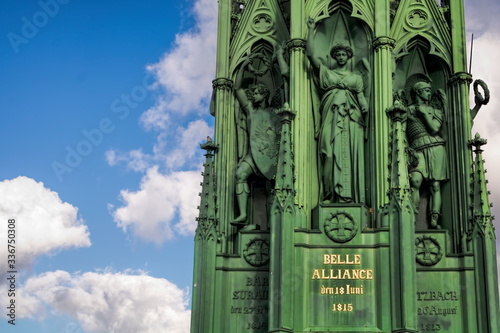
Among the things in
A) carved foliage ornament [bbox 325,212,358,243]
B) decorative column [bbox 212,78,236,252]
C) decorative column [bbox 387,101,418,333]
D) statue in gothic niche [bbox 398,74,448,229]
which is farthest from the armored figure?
decorative column [bbox 212,78,236,252]

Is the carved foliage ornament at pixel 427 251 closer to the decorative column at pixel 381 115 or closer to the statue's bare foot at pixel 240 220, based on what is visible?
the decorative column at pixel 381 115

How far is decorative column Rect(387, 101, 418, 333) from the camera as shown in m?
19.2

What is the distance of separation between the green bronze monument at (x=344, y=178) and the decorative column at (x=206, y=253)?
0.11 feet

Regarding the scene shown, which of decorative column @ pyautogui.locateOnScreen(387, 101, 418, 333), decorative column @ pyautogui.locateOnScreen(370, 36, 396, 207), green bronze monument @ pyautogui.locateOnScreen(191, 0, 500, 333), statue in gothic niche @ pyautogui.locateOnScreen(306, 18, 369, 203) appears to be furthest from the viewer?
statue in gothic niche @ pyautogui.locateOnScreen(306, 18, 369, 203)

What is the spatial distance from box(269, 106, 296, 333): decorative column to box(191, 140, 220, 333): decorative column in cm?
181

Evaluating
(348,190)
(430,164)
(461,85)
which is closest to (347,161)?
(348,190)

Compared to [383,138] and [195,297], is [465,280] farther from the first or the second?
[195,297]

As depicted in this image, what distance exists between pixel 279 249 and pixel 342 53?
5.41m

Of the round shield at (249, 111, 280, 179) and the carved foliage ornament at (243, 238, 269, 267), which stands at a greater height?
the round shield at (249, 111, 280, 179)

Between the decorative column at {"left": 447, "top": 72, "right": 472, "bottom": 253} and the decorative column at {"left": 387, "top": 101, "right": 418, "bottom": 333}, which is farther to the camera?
the decorative column at {"left": 447, "top": 72, "right": 472, "bottom": 253}

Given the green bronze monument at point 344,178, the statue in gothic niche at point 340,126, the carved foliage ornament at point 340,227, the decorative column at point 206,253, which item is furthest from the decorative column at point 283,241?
the decorative column at point 206,253

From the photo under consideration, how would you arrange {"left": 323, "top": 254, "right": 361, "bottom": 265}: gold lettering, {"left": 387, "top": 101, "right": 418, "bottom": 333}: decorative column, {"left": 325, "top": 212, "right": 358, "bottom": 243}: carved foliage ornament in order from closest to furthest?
{"left": 387, "top": 101, "right": 418, "bottom": 333}: decorative column → {"left": 323, "top": 254, "right": 361, "bottom": 265}: gold lettering → {"left": 325, "top": 212, "right": 358, "bottom": 243}: carved foliage ornament

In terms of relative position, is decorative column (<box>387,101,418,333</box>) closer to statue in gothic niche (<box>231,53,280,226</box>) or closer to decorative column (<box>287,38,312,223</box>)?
decorative column (<box>287,38,312,223</box>)

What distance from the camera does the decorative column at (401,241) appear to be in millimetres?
19234
